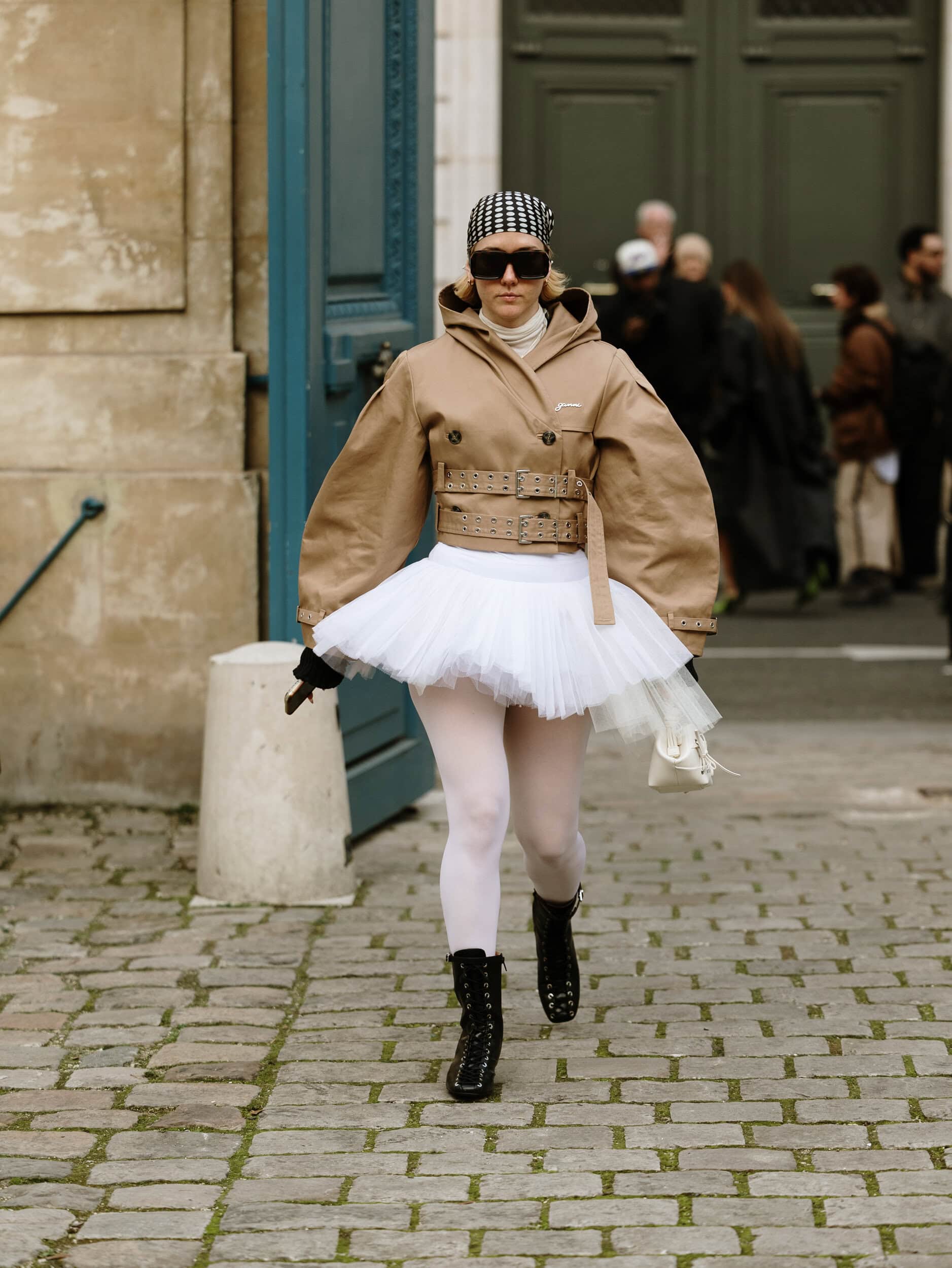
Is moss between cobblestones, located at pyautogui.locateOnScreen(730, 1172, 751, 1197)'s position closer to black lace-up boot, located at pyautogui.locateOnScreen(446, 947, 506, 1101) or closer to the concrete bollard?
black lace-up boot, located at pyautogui.locateOnScreen(446, 947, 506, 1101)

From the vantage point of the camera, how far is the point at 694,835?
23.4 feet

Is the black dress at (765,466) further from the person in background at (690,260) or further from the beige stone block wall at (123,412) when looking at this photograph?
the beige stone block wall at (123,412)

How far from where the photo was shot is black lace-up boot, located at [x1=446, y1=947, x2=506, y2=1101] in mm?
4605

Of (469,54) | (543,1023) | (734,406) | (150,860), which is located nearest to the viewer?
(543,1023)

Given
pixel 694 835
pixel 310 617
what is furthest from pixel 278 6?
pixel 694 835

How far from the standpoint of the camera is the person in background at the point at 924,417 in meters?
13.0

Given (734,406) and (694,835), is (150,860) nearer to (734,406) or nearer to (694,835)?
(694,835)

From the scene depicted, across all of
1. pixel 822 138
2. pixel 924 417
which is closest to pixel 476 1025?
pixel 924 417

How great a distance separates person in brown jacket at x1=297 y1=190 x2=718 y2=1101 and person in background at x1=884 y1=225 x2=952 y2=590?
8.49 meters

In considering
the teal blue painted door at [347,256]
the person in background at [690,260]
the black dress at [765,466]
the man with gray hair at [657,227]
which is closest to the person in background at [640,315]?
the black dress at [765,466]

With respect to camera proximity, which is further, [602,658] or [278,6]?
[278,6]

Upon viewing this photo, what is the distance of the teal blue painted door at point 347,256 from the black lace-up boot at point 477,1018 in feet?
7.04

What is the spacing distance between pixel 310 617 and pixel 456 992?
833 millimetres

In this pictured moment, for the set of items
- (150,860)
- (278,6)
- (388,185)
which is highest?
(278,6)
